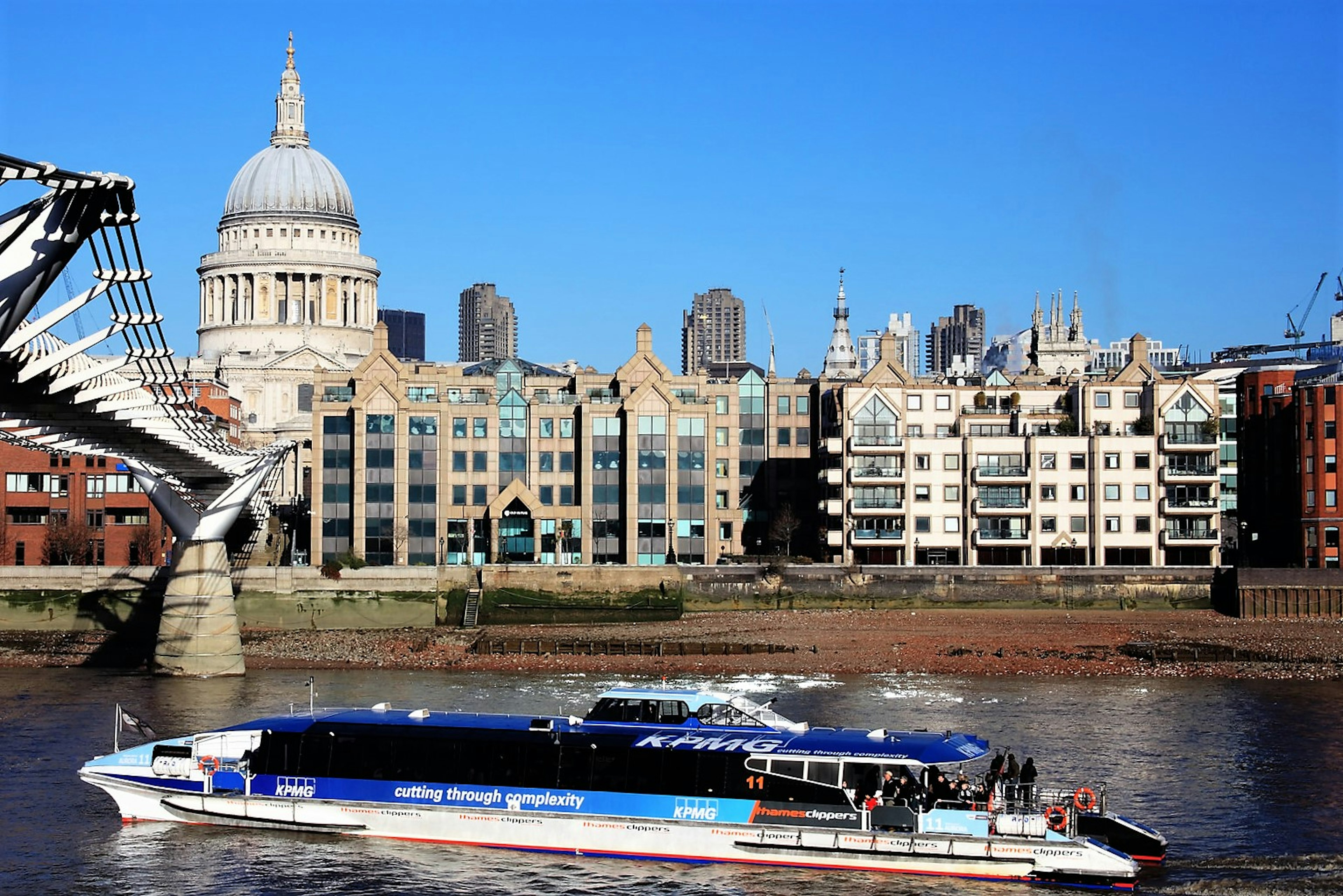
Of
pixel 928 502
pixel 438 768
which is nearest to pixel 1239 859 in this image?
pixel 438 768

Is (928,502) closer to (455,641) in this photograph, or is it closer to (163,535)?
(455,641)

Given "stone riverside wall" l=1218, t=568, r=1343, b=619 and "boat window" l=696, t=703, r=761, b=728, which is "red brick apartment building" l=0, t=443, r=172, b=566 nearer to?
"stone riverside wall" l=1218, t=568, r=1343, b=619

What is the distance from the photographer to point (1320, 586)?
329 ft

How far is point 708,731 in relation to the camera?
46.3 metres

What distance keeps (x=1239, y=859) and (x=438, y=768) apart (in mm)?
20370

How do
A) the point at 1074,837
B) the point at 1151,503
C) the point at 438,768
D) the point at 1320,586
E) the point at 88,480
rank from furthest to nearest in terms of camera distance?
the point at 88,480, the point at 1151,503, the point at 1320,586, the point at 438,768, the point at 1074,837

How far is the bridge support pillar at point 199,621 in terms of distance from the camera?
80.9m

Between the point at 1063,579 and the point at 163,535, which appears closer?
the point at 1063,579

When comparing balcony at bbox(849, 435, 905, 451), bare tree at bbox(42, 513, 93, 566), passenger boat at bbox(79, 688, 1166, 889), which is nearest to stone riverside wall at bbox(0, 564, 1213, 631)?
balcony at bbox(849, 435, 905, 451)

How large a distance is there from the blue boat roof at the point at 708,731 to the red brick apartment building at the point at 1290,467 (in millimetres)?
69109

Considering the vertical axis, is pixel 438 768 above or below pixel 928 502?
below

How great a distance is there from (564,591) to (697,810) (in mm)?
59883

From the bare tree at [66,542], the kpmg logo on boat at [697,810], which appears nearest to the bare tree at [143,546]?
the bare tree at [66,542]

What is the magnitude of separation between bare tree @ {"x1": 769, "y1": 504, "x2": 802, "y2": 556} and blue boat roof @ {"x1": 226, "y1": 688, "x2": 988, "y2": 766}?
225ft
